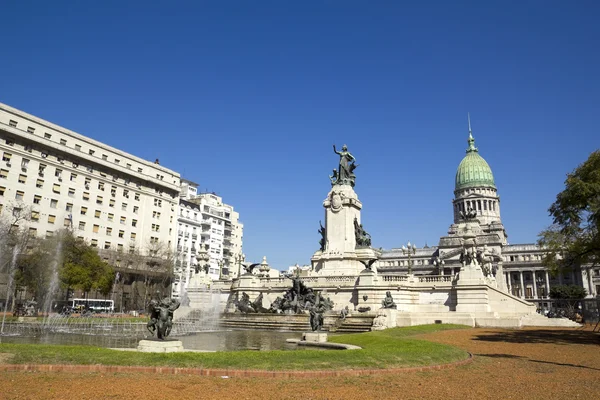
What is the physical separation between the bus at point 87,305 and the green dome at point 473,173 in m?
118

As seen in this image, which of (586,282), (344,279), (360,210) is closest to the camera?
(344,279)

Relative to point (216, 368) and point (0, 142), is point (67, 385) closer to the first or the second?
point (216, 368)

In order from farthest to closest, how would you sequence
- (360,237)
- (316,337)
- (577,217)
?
1. (360,237)
2. (577,217)
3. (316,337)

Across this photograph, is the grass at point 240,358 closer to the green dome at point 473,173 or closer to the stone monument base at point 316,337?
the stone monument base at point 316,337

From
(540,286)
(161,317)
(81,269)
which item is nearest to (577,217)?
(161,317)

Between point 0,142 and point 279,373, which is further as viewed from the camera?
point 0,142

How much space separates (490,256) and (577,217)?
86947 mm

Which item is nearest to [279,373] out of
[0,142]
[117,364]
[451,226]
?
[117,364]

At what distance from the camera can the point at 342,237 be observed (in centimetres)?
4919

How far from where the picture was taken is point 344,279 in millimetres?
43531

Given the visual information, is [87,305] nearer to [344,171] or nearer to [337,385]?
[344,171]

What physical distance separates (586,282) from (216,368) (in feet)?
420

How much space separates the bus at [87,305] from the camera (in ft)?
184

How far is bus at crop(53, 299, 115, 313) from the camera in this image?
56050mm
